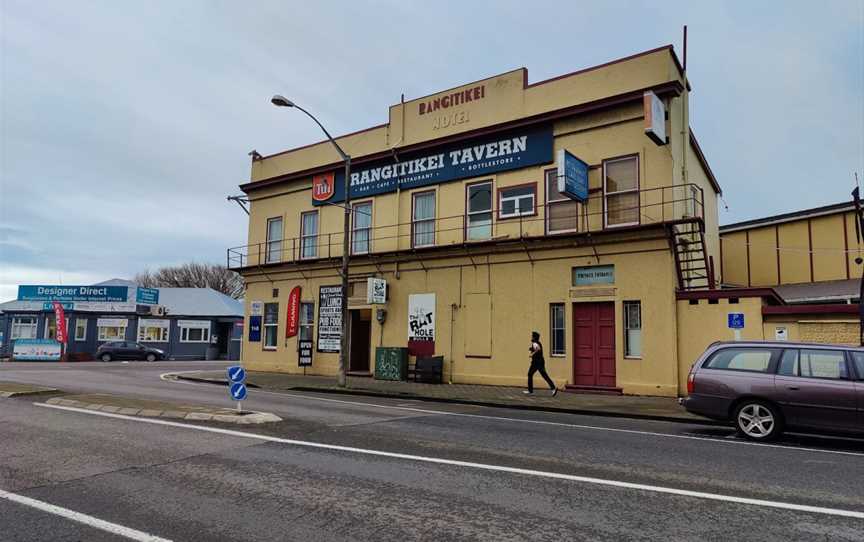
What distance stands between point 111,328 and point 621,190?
4165 centimetres

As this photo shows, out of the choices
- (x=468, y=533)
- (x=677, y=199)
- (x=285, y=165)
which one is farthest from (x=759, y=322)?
(x=285, y=165)

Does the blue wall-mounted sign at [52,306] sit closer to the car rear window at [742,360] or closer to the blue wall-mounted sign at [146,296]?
the blue wall-mounted sign at [146,296]

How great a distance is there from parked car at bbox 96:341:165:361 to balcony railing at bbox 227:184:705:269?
21694 millimetres

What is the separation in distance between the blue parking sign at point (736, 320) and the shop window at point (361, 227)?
41.9 ft

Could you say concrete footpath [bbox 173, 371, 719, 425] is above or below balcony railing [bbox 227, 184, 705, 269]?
below

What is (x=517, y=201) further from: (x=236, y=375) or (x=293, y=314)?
(x=236, y=375)

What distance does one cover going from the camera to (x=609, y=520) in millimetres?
4961

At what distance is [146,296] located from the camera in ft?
153

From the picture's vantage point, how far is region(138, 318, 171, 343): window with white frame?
4638 cm

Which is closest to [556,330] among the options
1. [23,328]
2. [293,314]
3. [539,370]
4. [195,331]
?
[539,370]

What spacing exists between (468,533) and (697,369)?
7.11 meters

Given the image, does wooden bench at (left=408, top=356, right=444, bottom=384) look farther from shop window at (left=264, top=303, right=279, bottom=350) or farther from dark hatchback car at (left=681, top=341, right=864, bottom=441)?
dark hatchback car at (left=681, top=341, right=864, bottom=441)

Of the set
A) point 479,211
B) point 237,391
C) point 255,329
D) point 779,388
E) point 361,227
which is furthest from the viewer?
point 255,329

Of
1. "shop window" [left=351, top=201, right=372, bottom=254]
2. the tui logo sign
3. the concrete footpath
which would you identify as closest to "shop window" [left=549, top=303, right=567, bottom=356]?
the concrete footpath
